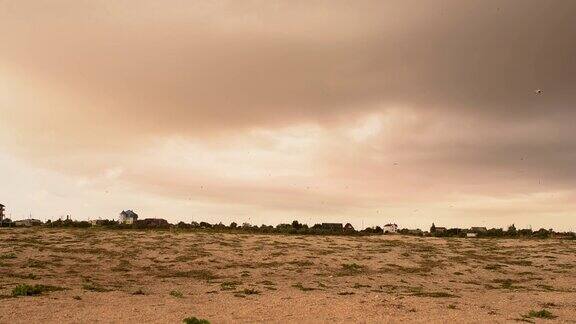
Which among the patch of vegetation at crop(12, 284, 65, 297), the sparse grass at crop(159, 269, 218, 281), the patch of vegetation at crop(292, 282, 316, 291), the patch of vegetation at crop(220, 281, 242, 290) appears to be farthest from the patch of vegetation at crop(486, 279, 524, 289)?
the patch of vegetation at crop(12, 284, 65, 297)

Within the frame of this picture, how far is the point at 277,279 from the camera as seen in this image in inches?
1270

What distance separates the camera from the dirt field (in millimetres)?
19766

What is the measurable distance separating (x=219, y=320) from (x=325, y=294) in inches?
357

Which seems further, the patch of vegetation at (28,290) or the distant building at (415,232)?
the distant building at (415,232)

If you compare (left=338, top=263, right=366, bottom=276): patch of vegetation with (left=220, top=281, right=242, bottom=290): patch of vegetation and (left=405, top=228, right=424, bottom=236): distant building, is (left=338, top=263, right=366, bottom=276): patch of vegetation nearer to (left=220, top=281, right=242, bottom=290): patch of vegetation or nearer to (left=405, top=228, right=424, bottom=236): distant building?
(left=220, top=281, right=242, bottom=290): patch of vegetation

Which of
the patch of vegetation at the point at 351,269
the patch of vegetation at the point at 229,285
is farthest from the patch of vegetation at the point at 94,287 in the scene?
the patch of vegetation at the point at 351,269

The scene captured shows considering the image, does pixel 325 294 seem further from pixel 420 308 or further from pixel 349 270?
pixel 349 270

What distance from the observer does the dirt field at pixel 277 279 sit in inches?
778

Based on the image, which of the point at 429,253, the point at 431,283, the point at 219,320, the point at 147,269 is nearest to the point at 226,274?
the point at 147,269

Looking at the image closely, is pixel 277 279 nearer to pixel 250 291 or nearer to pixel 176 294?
pixel 250 291


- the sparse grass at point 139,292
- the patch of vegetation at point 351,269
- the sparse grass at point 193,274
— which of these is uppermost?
the patch of vegetation at point 351,269

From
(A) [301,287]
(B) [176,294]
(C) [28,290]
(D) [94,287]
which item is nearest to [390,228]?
(A) [301,287]

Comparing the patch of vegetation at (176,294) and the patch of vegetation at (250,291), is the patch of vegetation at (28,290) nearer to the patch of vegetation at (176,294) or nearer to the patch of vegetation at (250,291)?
the patch of vegetation at (176,294)

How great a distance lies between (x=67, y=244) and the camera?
45312 millimetres
